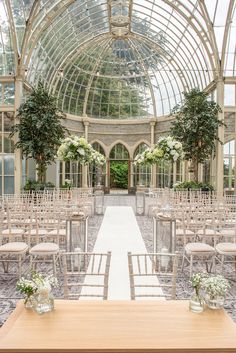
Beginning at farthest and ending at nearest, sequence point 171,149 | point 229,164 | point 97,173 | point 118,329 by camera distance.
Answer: point 97,173 < point 229,164 < point 171,149 < point 118,329

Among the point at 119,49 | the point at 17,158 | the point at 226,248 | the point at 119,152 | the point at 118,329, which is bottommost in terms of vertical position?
the point at 226,248

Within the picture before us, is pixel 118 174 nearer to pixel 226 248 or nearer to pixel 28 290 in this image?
pixel 226 248

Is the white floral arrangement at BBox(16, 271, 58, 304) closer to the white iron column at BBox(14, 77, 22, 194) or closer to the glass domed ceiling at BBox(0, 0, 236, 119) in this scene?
the white iron column at BBox(14, 77, 22, 194)

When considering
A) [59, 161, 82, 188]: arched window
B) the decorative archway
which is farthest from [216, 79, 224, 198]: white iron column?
the decorative archway

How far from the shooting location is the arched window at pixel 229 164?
56.0 ft

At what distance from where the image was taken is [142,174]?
88.7ft

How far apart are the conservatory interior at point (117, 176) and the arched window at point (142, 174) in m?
0.09

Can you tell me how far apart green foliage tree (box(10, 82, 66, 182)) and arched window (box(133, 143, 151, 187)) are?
457 inches

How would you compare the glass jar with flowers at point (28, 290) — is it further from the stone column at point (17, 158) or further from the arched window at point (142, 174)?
the arched window at point (142, 174)

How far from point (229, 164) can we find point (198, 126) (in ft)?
8.99

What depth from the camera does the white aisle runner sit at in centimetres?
612

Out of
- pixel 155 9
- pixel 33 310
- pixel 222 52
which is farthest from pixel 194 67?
pixel 33 310

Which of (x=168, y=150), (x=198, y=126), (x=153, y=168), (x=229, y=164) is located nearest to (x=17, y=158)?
(x=168, y=150)

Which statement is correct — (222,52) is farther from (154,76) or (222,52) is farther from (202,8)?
(154,76)
